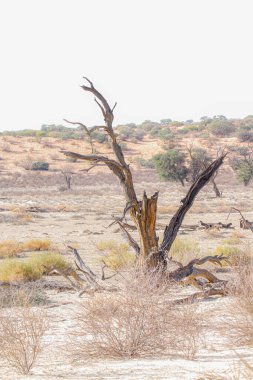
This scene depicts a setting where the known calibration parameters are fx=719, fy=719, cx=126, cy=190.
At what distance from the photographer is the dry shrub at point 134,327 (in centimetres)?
796

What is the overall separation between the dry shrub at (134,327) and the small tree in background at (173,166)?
44.1 meters

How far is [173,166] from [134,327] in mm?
45009

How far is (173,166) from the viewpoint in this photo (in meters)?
52.7

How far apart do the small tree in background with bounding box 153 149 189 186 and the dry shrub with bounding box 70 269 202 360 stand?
44.1 meters

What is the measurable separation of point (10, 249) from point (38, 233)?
6.75 metres

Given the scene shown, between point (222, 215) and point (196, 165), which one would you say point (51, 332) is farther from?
point (196, 165)

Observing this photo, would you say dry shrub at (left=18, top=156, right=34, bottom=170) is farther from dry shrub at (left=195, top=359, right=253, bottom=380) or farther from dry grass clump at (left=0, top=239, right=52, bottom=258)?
dry shrub at (left=195, top=359, right=253, bottom=380)

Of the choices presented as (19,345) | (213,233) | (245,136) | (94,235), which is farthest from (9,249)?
(245,136)

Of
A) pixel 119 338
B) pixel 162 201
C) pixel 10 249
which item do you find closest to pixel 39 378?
pixel 119 338

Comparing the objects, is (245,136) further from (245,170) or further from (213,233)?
(213,233)

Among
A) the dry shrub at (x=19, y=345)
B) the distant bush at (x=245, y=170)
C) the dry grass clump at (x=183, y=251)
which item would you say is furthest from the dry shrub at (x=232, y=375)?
the distant bush at (x=245, y=170)

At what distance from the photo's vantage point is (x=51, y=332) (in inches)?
396

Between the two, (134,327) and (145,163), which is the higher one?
(134,327)

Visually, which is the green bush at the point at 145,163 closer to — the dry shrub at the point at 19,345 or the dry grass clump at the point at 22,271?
the dry grass clump at the point at 22,271
